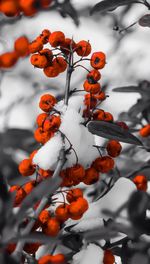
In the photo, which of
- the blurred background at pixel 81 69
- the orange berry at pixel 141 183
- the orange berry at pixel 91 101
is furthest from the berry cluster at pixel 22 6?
the blurred background at pixel 81 69

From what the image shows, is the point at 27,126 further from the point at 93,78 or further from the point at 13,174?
the point at 93,78

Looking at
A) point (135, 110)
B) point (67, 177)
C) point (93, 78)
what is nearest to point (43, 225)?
point (67, 177)

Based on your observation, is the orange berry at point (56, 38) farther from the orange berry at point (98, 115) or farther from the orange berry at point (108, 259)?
the orange berry at point (108, 259)

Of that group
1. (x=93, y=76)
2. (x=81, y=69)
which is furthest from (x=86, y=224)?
(x=81, y=69)

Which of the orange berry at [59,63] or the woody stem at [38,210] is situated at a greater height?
the orange berry at [59,63]

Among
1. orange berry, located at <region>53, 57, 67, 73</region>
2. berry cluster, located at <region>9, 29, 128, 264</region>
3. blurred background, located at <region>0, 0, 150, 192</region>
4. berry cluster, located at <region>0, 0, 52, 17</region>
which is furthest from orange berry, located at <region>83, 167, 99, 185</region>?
blurred background, located at <region>0, 0, 150, 192</region>
